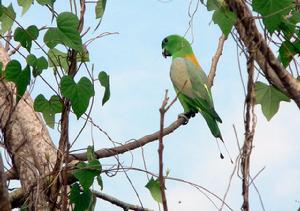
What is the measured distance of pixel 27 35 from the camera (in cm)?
236

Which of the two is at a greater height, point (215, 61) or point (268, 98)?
point (215, 61)

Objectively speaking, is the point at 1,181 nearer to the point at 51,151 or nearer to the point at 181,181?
the point at 181,181

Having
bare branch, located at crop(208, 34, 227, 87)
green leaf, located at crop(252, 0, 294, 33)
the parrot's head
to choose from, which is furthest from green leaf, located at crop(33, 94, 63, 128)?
the parrot's head

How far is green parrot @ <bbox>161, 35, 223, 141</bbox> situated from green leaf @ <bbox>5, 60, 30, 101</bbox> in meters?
1.60

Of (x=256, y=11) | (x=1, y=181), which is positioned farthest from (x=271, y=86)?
(x=1, y=181)

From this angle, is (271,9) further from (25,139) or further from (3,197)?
(25,139)

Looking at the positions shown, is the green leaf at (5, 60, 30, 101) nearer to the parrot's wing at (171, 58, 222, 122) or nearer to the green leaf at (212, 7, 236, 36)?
the green leaf at (212, 7, 236, 36)

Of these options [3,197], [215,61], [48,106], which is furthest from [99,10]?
[215,61]

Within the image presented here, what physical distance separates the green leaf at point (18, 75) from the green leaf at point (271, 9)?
823mm

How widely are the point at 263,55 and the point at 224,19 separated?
0.32 meters

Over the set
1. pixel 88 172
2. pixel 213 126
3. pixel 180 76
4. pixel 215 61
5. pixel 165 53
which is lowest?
pixel 88 172

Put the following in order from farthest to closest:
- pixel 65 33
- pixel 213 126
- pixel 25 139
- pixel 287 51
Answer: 1. pixel 213 126
2. pixel 25 139
3. pixel 287 51
4. pixel 65 33

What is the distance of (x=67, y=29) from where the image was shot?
90.4 inches

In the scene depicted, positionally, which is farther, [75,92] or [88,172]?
[88,172]
